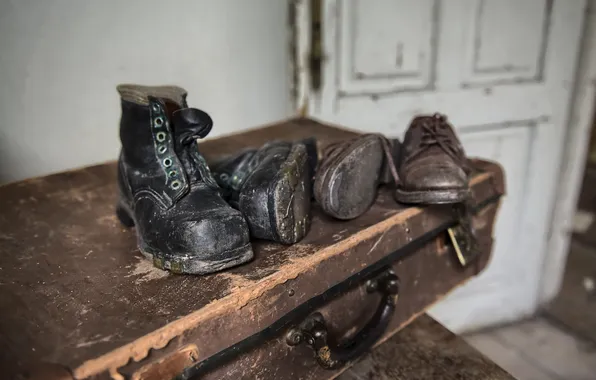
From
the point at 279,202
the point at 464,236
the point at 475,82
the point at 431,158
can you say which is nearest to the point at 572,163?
the point at 475,82

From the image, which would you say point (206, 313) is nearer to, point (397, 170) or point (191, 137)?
point (191, 137)

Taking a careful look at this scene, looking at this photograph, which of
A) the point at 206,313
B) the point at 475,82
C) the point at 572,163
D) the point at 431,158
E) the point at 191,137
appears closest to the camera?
the point at 206,313

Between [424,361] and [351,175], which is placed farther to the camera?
[424,361]

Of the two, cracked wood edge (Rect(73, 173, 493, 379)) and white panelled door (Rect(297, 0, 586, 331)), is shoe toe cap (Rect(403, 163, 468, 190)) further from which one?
white panelled door (Rect(297, 0, 586, 331))

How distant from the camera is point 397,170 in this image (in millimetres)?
729

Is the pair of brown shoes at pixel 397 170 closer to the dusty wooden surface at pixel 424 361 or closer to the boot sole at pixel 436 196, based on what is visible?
the boot sole at pixel 436 196

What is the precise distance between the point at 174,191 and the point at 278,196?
12 cm

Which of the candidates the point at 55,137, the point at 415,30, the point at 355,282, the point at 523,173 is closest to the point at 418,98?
the point at 415,30

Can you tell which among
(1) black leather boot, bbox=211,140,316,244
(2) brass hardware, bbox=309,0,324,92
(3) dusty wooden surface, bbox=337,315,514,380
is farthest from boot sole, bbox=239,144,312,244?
(2) brass hardware, bbox=309,0,324,92

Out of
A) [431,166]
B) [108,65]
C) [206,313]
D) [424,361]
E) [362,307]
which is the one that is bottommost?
[424,361]

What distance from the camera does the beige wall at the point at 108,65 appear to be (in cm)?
94

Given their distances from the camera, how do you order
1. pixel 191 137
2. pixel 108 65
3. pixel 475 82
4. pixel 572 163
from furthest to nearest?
pixel 572 163 < pixel 475 82 < pixel 108 65 < pixel 191 137

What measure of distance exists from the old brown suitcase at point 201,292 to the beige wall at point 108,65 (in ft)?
0.64

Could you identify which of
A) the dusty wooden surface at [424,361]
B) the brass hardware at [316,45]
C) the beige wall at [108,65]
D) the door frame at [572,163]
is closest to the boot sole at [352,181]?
the dusty wooden surface at [424,361]
